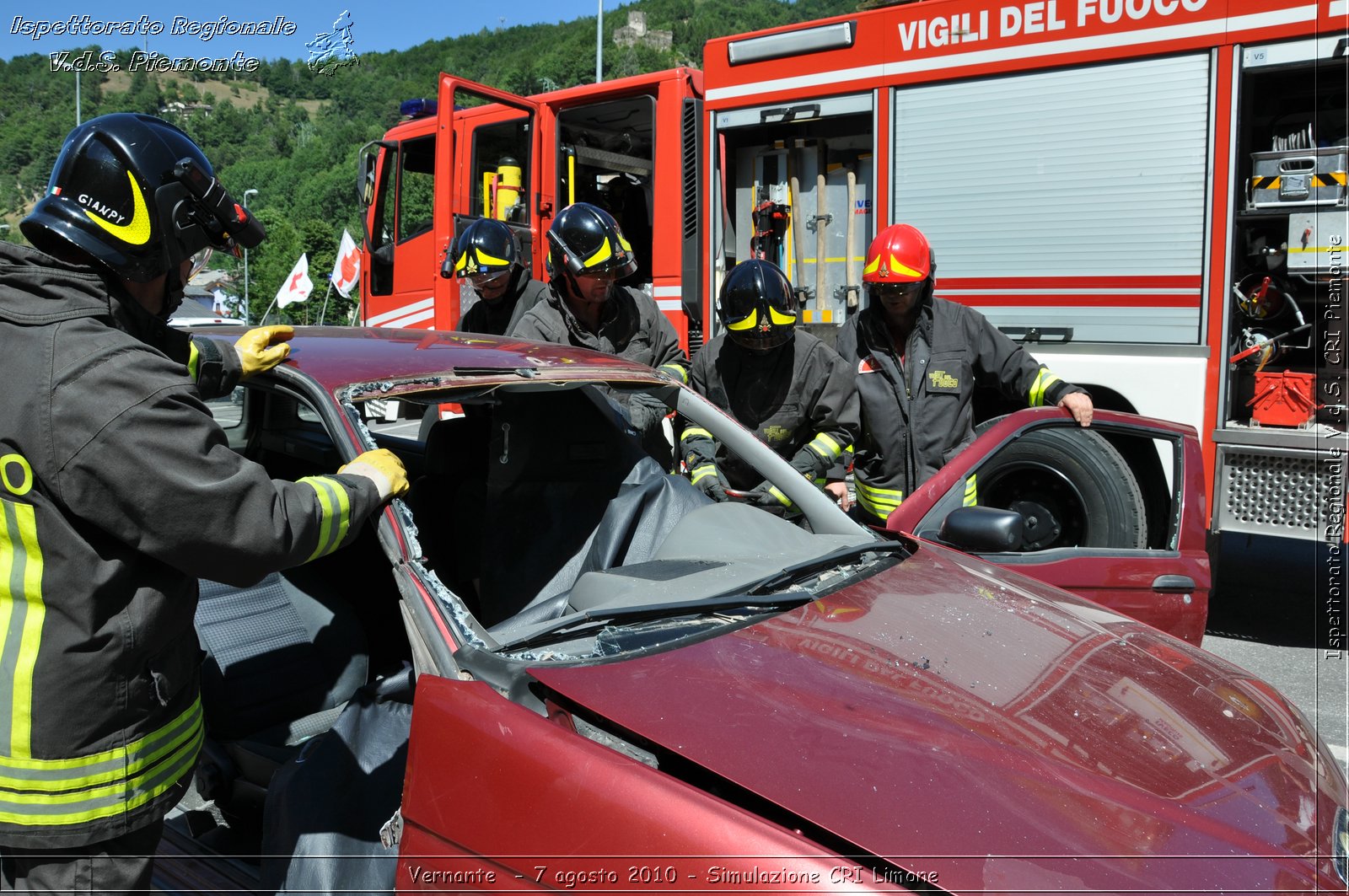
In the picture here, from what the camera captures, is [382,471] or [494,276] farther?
[494,276]

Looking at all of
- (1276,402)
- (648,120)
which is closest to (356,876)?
(1276,402)

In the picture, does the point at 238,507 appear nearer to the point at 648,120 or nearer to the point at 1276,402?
the point at 1276,402

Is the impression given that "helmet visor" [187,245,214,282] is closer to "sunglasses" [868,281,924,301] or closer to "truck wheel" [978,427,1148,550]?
"truck wheel" [978,427,1148,550]

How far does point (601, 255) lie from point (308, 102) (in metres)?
64.0

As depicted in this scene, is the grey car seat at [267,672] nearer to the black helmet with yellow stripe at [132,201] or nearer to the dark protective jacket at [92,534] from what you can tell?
the dark protective jacket at [92,534]

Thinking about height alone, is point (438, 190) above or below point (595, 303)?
above

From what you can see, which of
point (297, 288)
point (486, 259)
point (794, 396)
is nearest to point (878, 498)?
point (794, 396)

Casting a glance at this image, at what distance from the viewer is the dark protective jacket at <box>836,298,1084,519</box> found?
3750mm

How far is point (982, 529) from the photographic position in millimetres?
2527

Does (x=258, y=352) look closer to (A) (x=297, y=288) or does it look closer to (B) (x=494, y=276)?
(B) (x=494, y=276)

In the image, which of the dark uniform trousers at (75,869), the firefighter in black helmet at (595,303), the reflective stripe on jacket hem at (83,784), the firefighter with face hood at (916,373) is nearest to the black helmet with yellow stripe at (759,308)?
the firefighter in black helmet at (595,303)

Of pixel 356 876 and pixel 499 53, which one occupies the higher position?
pixel 499 53

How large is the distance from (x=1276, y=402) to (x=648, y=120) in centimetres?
496

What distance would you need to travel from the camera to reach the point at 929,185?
5.30m
